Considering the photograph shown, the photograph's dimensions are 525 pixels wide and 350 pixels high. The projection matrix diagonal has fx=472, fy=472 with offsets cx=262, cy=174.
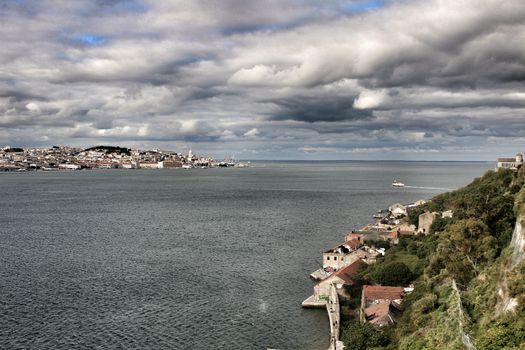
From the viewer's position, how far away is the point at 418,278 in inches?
1382

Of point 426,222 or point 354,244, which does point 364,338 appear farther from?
point 426,222

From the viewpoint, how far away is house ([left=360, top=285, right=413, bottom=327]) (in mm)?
27766

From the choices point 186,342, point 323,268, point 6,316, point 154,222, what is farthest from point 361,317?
point 154,222

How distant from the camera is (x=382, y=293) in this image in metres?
31.8

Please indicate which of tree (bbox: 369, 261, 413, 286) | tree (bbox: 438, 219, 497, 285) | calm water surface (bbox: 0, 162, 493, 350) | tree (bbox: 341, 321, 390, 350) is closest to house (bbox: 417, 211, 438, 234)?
calm water surface (bbox: 0, 162, 493, 350)

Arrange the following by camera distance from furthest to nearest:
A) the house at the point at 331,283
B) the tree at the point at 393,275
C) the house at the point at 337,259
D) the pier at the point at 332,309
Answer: the house at the point at 337,259
the house at the point at 331,283
the tree at the point at 393,275
the pier at the point at 332,309

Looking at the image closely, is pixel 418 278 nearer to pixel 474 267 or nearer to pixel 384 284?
pixel 384 284

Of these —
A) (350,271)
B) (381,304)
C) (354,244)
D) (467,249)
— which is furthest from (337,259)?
(467,249)

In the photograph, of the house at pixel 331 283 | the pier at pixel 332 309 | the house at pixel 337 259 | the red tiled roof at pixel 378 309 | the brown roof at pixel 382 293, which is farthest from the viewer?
the house at pixel 337 259

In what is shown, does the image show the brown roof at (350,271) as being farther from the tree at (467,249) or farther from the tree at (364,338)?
the tree at (364,338)

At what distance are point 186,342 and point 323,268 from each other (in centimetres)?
1848

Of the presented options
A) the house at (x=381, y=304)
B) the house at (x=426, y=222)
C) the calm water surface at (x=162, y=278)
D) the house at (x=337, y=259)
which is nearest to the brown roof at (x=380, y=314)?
the house at (x=381, y=304)

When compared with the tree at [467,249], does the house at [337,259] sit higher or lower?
lower

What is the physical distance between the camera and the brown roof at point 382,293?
3136 cm
